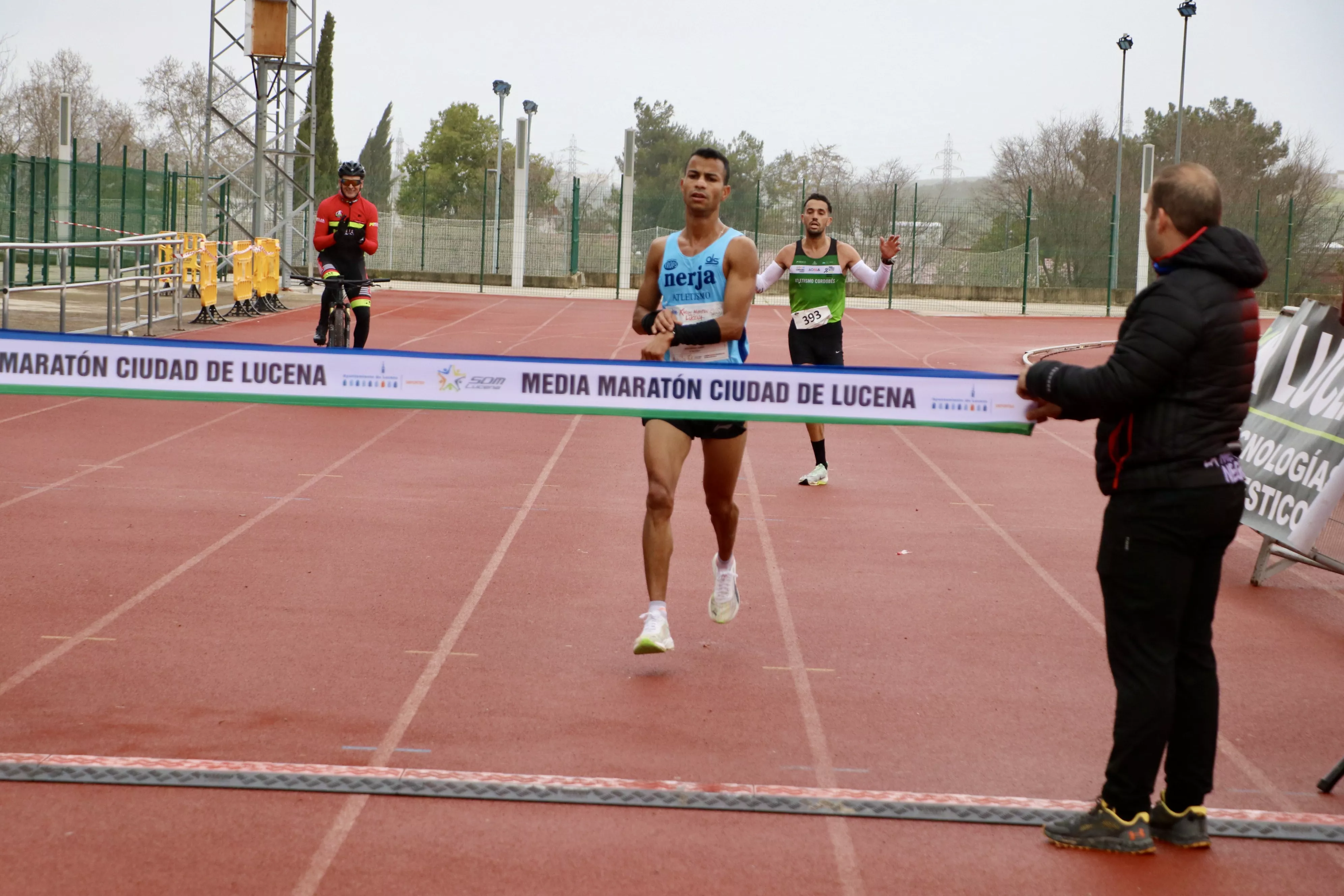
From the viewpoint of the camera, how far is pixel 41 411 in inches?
462

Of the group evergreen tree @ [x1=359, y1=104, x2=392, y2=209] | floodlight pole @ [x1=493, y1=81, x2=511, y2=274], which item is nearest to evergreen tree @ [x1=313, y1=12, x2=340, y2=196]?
evergreen tree @ [x1=359, y1=104, x2=392, y2=209]

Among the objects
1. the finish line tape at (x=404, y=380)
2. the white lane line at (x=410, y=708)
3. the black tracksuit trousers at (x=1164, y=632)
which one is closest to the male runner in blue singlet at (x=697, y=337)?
the white lane line at (x=410, y=708)

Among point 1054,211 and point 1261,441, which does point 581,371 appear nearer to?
point 1261,441

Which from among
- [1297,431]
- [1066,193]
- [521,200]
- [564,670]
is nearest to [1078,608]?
[1297,431]

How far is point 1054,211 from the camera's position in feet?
131

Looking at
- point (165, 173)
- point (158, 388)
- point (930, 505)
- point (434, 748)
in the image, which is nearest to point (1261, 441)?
point (930, 505)

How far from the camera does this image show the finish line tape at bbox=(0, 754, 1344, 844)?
4164 millimetres

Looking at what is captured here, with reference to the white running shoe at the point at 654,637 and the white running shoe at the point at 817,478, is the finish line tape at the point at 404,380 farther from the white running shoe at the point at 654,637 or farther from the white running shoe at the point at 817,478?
the white running shoe at the point at 817,478

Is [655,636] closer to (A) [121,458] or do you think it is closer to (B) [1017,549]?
(B) [1017,549]

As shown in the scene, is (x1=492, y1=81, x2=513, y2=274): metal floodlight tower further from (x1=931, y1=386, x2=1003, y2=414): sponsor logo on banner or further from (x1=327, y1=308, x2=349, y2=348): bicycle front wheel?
Result: (x1=931, y1=386, x2=1003, y2=414): sponsor logo on banner

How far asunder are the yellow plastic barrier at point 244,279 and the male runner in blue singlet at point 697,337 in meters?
17.9

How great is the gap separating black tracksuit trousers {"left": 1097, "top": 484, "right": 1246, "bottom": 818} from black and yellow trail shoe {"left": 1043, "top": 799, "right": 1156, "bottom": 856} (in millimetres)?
28

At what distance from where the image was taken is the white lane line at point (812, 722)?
3.82 m

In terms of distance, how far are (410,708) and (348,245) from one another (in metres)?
9.61
